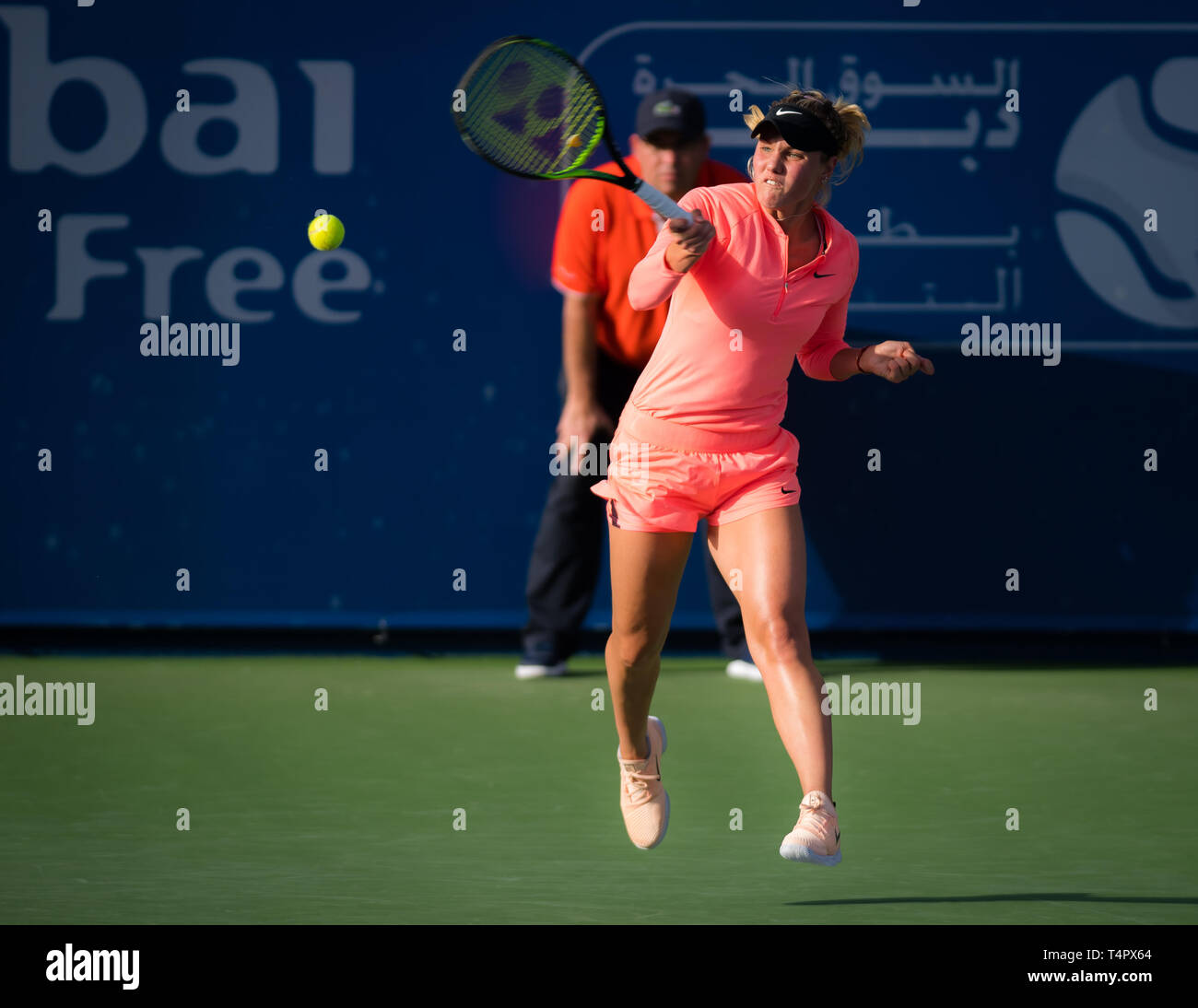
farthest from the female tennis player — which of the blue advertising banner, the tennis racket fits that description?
the blue advertising banner

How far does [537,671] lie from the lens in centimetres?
699

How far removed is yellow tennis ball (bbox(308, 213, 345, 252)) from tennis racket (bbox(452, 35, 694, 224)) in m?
3.11

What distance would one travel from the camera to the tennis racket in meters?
3.99

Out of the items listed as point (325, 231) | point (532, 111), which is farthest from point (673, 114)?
point (532, 111)

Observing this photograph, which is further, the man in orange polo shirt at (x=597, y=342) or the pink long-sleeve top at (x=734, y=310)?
the man in orange polo shirt at (x=597, y=342)

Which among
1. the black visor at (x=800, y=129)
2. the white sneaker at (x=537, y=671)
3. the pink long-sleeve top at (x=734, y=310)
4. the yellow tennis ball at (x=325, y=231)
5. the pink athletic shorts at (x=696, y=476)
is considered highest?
the black visor at (x=800, y=129)

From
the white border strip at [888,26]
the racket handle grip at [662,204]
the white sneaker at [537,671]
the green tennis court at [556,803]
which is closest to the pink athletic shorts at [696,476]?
the racket handle grip at [662,204]

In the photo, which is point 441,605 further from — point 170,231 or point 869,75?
point 869,75

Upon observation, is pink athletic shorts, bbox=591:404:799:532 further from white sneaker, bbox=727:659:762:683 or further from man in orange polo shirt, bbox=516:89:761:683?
white sneaker, bbox=727:659:762:683

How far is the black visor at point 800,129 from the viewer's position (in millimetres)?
3803

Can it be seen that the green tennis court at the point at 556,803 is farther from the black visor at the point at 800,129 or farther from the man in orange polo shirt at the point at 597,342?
the black visor at the point at 800,129

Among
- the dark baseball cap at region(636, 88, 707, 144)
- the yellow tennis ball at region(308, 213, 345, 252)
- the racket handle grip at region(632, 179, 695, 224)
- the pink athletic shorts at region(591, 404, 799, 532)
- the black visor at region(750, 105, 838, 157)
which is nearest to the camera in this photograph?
the racket handle grip at region(632, 179, 695, 224)

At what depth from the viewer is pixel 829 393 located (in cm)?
738

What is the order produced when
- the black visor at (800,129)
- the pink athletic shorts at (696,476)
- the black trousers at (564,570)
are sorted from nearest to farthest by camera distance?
the black visor at (800,129)
the pink athletic shorts at (696,476)
the black trousers at (564,570)
